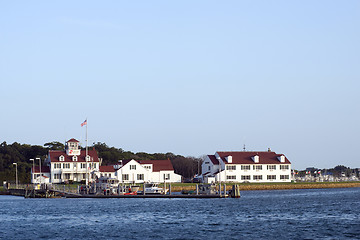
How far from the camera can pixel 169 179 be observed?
124 metres

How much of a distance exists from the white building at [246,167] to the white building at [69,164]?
23263 mm

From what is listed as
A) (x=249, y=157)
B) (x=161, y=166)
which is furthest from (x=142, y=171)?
(x=249, y=157)

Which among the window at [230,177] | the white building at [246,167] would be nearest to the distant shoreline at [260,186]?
the white building at [246,167]

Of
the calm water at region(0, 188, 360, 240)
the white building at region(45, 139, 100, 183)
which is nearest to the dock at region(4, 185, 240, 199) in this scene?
the calm water at region(0, 188, 360, 240)

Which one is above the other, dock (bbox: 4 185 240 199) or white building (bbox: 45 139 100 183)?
white building (bbox: 45 139 100 183)

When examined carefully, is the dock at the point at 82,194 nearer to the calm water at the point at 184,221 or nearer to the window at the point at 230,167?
the calm water at the point at 184,221

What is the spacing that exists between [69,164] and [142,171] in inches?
571

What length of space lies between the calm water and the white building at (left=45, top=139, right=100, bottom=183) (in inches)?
1816

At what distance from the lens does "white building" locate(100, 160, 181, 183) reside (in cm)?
11975

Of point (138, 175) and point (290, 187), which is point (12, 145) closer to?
point (138, 175)

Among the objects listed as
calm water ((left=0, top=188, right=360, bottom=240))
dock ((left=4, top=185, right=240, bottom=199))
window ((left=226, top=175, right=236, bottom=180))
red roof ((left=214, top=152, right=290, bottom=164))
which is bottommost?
calm water ((left=0, top=188, right=360, bottom=240))

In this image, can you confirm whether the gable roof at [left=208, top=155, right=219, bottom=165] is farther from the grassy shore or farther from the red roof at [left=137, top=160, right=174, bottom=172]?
the grassy shore

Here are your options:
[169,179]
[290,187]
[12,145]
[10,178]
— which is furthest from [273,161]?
[12,145]

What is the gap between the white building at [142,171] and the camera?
393 feet
